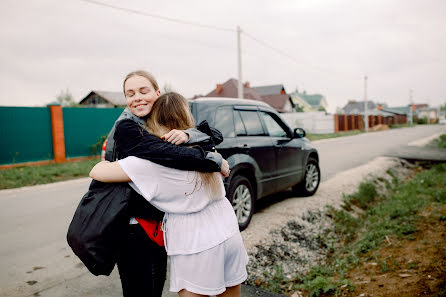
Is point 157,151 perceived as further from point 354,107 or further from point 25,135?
point 354,107

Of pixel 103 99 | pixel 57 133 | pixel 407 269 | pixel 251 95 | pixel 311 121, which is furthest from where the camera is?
pixel 103 99

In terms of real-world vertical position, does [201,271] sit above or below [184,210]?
below

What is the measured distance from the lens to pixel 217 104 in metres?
4.82

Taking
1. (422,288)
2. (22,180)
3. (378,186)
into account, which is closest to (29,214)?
(22,180)

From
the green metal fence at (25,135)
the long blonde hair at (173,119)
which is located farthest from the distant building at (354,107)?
the long blonde hair at (173,119)

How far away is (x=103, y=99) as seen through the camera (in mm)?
58969

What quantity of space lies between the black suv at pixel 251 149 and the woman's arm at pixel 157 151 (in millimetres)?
2688

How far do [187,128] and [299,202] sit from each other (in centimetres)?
491

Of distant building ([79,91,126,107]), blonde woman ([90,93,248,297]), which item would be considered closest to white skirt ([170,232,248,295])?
blonde woman ([90,93,248,297])

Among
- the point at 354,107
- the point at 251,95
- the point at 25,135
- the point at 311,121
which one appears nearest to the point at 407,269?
the point at 25,135

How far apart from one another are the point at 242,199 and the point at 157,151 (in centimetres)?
341

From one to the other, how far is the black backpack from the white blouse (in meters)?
0.10

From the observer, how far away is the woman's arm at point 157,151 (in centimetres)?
163

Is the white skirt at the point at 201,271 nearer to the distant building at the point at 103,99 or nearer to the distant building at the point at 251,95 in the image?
the distant building at the point at 251,95
